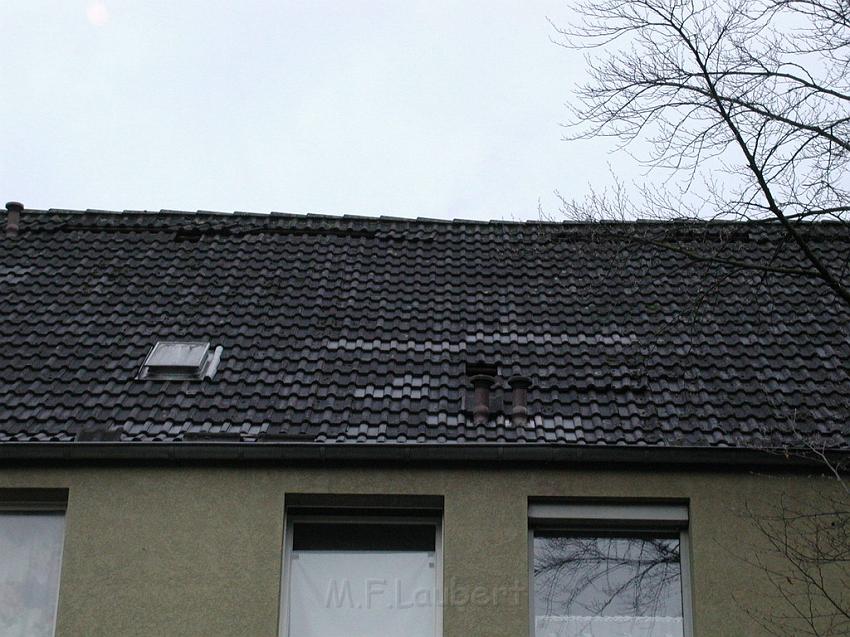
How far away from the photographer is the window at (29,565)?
8414 mm

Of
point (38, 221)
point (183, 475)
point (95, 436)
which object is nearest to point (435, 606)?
point (183, 475)

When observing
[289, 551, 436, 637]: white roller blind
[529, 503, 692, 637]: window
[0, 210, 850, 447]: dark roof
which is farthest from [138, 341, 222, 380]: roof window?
[529, 503, 692, 637]: window

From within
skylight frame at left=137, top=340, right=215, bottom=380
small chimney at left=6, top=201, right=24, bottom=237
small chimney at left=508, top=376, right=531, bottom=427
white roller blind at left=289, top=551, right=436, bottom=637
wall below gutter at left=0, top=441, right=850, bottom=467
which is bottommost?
white roller blind at left=289, top=551, right=436, bottom=637

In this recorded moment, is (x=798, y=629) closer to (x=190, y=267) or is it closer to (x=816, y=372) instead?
(x=816, y=372)

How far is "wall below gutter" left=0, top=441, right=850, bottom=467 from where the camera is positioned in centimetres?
855

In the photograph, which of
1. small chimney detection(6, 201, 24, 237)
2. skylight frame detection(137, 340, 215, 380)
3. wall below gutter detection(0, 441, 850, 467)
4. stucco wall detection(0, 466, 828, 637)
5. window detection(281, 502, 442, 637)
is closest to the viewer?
stucco wall detection(0, 466, 828, 637)

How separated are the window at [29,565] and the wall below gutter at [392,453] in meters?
0.49

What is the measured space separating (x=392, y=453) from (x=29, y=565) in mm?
2722

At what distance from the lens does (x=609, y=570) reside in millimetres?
8633

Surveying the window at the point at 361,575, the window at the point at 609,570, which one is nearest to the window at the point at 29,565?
the window at the point at 361,575

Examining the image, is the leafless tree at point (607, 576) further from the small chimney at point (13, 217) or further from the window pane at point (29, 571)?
the small chimney at point (13, 217)

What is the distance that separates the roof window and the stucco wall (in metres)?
1.37

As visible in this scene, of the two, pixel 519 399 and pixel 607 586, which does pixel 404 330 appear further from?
pixel 607 586

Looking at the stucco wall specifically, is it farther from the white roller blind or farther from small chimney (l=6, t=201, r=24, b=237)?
small chimney (l=6, t=201, r=24, b=237)
